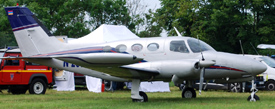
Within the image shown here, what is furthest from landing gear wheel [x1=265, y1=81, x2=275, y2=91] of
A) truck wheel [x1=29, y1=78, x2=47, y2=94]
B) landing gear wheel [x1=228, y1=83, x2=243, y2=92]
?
truck wheel [x1=29, y1=78, x2=47, y2=94]

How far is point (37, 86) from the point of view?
20.3 meters

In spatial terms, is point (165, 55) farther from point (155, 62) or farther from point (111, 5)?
point (111, 5)

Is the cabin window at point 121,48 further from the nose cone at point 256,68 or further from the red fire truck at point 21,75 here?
the red fire truck at point 21,75

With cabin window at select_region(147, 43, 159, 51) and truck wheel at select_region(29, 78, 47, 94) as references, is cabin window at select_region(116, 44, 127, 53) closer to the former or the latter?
cabin window at select_region(147, 43, 159, 51)

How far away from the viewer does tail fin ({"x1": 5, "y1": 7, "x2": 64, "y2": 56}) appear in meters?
17.2

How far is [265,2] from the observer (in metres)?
34.0

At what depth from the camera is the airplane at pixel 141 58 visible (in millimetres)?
13039

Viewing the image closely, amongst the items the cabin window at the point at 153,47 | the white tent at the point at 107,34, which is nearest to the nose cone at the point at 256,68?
the cabin window at the point at 153,47

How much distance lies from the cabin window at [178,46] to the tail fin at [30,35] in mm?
4954

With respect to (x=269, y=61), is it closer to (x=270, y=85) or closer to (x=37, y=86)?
(x=270, y=85)

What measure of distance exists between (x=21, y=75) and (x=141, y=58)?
29.0ft

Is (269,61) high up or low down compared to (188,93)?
up

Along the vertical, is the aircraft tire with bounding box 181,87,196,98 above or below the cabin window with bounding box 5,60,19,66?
below

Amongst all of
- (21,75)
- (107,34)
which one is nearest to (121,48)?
(107,34)
